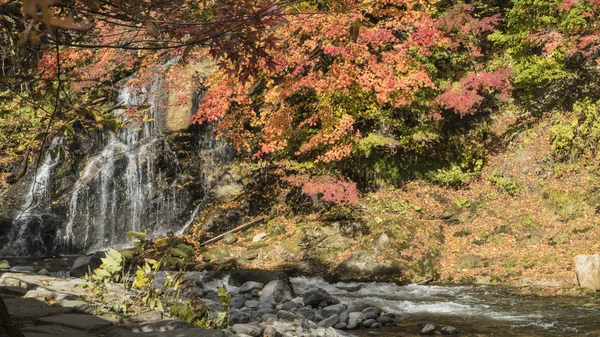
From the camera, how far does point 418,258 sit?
1138 cm

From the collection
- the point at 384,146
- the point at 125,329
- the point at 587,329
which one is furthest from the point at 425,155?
the point at 125,329

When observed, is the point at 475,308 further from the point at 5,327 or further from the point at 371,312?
the point at 5,327

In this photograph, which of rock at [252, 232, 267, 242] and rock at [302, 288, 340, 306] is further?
rock at [252, 232, 267, 242]

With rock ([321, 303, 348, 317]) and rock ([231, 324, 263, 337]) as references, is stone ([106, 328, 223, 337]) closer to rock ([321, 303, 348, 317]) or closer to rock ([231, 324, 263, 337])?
rock ([231, 324, 263, 337])

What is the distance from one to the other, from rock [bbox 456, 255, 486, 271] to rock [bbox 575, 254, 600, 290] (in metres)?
2.00

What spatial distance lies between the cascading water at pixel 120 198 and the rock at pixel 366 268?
20.2 feet

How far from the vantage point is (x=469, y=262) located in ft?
36.3

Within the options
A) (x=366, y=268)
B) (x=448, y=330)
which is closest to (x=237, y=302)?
(x=448, y=330)

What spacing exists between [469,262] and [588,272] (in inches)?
96.8

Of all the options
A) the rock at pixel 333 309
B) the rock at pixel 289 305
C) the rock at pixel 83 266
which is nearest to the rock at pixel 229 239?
the rock at pixel 83 266

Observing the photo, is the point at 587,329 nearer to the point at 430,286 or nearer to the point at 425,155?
the point at 430,286

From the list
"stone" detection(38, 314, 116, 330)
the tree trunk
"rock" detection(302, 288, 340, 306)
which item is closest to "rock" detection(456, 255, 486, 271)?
"rock" detection(302, 288, 340, 306)

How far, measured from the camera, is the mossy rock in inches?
464

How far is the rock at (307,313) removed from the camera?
307 inches
